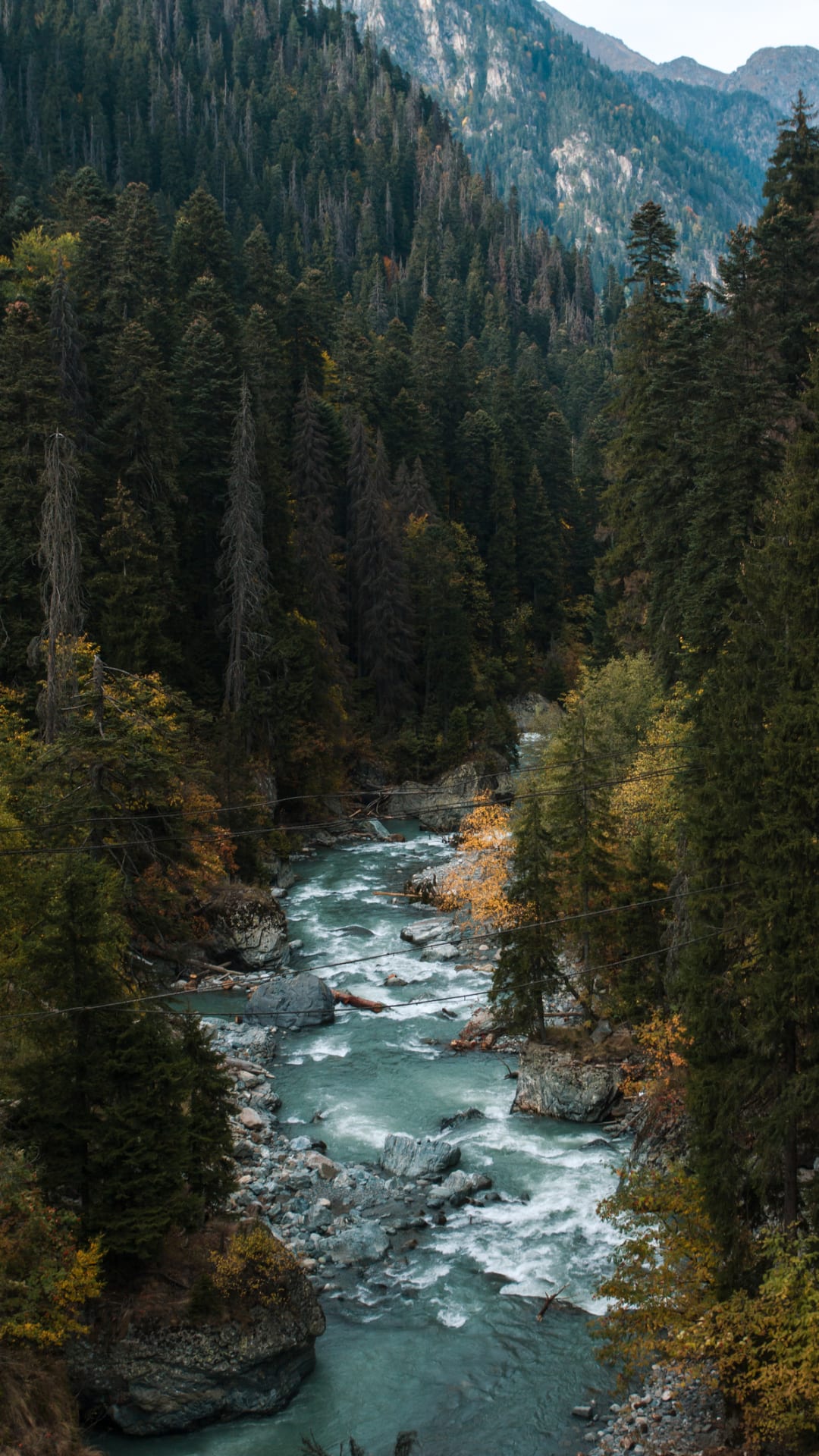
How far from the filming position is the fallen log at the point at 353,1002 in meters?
34.0

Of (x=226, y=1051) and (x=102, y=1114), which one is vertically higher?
(x=102, y=1114)

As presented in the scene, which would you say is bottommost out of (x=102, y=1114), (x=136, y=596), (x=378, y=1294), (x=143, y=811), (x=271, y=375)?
(x=378, y=1294)

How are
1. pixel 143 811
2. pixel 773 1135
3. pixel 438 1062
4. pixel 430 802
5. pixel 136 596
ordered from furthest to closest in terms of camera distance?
1. pixel 430 802
2. pixel 136 596
3. pixel 143 811
4. pixel 438 1062
5. pixel 773 1135

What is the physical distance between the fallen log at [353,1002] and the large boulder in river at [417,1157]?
8763 mm

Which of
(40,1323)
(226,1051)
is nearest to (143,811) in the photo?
(226,1051)

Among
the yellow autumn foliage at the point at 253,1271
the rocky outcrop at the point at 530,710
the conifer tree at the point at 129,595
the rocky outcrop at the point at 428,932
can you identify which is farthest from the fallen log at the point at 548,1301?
the rocky outcrop at the point at 530,710

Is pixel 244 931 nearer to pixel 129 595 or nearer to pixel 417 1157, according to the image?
pixel 417 1157

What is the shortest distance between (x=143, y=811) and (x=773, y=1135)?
22.5m

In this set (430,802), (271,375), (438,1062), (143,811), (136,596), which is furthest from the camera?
(271,375)

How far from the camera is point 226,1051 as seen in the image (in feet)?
99.2

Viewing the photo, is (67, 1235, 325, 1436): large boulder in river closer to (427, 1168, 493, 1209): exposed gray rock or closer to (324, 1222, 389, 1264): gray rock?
(324, 1222, 389, 1264): gray rock

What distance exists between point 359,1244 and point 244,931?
661 inches

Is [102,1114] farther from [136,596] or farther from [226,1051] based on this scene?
[136,596]

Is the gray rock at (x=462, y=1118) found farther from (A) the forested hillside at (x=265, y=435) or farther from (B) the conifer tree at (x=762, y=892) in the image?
(A) the forested hillside at (x=265, y=435)
